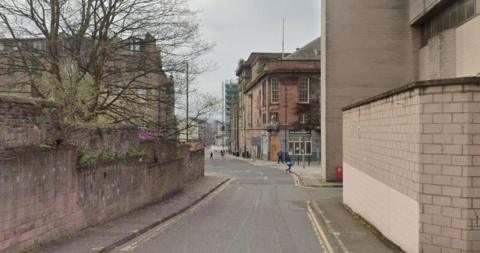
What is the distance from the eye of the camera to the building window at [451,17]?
20688mm

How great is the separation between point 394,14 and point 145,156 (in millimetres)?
19493

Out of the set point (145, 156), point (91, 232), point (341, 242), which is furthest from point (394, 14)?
point (91, 232)

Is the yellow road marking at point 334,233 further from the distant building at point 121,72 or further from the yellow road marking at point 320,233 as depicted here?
the distant building at point 121,72

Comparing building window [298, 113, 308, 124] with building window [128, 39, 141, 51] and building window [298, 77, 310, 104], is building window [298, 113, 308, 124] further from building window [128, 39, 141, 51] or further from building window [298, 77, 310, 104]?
building window [128, 39, 141, 51]

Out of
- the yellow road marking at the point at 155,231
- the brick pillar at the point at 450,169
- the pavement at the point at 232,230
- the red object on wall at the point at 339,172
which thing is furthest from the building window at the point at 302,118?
the brick pillar at the point at 450,169

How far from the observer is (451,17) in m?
22.8

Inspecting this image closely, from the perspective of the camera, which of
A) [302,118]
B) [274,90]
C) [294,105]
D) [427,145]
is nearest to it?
[427,145]

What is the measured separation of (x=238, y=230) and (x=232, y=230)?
164mm

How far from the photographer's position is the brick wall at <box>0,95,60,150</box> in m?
8.84

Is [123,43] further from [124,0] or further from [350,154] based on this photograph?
[350,154]

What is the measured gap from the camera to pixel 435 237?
8.71m

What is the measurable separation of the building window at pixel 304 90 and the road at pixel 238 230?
38.6m

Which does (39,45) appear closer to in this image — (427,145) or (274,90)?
(427,145)

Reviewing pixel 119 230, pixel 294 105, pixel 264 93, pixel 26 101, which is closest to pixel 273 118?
pixel 294 105
